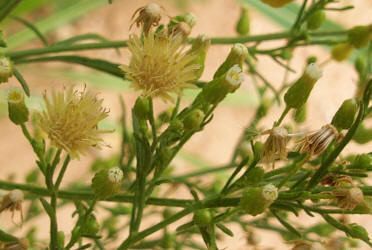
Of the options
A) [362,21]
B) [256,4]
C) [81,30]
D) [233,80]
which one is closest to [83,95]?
[233,80]

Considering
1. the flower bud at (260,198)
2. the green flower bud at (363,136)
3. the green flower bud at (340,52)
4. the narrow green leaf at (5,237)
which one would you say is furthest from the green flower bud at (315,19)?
the narrow green leaf at (5,237)

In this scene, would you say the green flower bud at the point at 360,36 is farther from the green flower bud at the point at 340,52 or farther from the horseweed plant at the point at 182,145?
the horseweed plant at the point at 182,145

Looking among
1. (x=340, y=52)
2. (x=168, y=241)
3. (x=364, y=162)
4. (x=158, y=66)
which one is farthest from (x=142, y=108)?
(x=340, y=52)

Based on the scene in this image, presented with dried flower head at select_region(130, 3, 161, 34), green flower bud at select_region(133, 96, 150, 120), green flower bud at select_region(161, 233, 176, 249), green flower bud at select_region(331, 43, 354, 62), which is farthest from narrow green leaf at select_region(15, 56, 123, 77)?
green flower bud at select_region(331, 43, 354, 62)

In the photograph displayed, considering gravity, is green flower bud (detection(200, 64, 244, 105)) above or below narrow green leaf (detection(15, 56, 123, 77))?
below

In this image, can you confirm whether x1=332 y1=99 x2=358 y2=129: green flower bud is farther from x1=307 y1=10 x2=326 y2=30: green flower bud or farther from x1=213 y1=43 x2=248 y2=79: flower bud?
x1=307 y1=10 x2=326 y2=30: green flower bud

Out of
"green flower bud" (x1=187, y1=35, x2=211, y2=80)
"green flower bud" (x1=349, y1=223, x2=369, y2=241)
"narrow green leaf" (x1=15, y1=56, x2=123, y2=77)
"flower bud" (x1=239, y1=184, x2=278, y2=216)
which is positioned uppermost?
"narrow green leaf" (x1=15, y1=56, x2=123, y2=77)

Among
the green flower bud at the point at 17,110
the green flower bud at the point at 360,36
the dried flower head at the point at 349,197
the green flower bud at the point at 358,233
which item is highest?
the green flower bud at the point at 360,36
